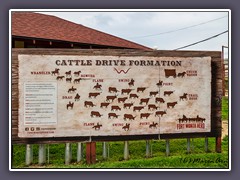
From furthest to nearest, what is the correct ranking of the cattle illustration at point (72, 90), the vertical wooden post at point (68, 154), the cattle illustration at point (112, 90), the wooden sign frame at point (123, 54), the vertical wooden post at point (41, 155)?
the vertical wooden post at point (68, 154)
the vertical wooden post at point (41, 155)
the cattle illustration at point (112, 90)
the cattle illustration at point (72, 90)
the wooden sign frame at point (123, 54)

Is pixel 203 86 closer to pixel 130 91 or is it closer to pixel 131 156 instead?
pixel 130 91

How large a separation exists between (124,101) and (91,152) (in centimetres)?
150

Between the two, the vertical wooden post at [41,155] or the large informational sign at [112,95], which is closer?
the large informational sign at [112,95]

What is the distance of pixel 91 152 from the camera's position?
24.7 ft

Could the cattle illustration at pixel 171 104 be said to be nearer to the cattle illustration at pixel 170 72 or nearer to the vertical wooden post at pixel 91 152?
the cattle illustration at pixel 170 72

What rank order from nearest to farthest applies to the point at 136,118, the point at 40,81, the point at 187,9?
the point at 187,9 → the point at 40,81 → the point at 136,118

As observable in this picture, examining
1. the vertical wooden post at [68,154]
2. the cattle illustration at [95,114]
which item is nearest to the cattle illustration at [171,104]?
the cattle illustration at [95,114]

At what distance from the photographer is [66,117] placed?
7.16 m

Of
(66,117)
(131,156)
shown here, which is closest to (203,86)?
(131,156)

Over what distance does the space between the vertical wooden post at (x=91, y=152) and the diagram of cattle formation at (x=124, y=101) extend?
0.51 meters

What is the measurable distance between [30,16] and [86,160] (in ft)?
21.5

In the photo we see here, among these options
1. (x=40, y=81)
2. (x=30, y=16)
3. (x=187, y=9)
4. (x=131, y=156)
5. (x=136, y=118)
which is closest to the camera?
(x=187, y=9)

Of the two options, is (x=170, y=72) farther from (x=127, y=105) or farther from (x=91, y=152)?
(x=91, y=152)

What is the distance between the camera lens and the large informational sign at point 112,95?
6980 millimetres
